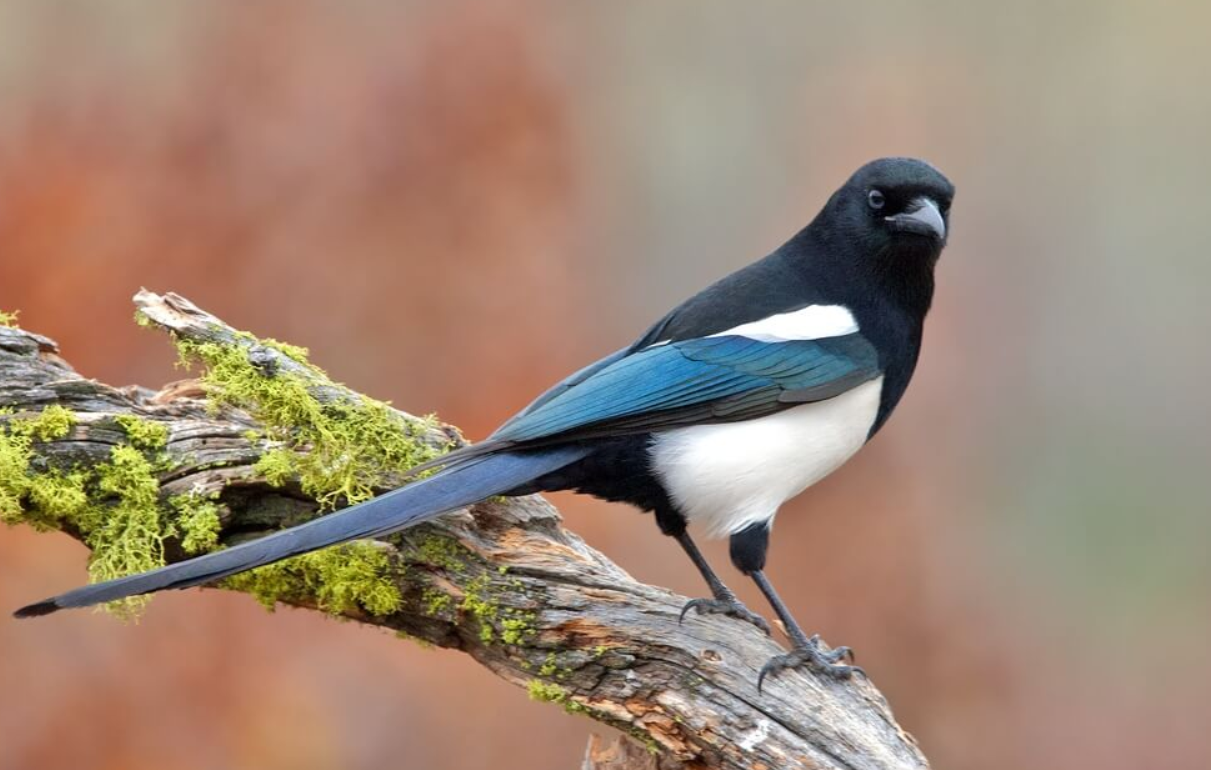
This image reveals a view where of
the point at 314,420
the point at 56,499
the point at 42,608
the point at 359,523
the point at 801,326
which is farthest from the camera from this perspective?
the point at 801,326

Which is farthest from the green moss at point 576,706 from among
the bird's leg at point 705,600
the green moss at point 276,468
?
the green moss at point 276,468

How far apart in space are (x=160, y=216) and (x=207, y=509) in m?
1.98

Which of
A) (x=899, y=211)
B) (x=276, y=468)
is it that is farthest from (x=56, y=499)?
(x=899, y=211)

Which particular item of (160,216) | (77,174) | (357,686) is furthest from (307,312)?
(357,686)

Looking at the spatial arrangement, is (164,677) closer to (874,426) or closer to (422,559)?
(422,559)

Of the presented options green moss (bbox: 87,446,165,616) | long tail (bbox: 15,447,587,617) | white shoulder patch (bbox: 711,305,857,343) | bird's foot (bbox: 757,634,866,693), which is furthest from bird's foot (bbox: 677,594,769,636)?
green moss (bbox: 87,446,165,616)

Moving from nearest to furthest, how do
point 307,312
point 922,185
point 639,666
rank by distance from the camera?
1. point 639,666
2. point 922,185
3. point 307,312

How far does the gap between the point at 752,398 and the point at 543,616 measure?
0.62 meters

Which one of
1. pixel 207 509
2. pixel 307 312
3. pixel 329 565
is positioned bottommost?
pixel 329 565

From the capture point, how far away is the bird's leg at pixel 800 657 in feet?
9.43

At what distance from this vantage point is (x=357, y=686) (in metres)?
4.56

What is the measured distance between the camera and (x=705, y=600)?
3.04 m

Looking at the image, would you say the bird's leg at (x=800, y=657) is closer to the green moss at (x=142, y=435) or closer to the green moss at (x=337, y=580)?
the green moss at (x=337, y=580)

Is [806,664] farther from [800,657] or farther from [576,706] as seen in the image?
[576,706]
